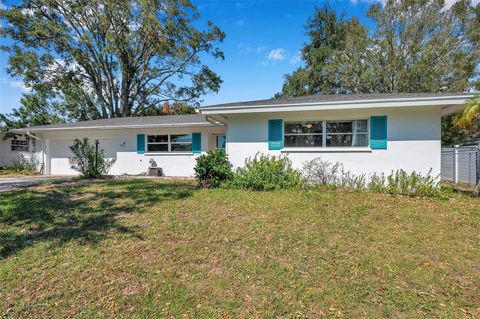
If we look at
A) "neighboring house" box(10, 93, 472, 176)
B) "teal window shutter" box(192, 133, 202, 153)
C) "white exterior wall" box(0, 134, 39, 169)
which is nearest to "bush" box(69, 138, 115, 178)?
"teal window shutter" box(192, 133, 202, 153)

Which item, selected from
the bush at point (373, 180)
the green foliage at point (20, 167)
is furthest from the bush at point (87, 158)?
the bush at point (373, 180)

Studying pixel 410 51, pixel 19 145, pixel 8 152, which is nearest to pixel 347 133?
pixel 410 51

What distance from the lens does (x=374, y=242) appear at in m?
3.95

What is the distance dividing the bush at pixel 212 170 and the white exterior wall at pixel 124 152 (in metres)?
3.78

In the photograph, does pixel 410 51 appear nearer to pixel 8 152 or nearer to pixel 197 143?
pixel 197 143

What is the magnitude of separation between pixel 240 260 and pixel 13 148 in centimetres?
2115

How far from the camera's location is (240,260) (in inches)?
136

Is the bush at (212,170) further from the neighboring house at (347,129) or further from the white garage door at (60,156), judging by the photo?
the white garage door at (60,156)

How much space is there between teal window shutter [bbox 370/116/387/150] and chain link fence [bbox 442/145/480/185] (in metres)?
3.25

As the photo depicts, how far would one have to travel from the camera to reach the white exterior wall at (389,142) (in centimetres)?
766

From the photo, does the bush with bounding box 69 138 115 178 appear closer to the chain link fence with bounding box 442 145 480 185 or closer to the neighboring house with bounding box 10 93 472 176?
the neighboring house with bounding box 10 93 472 176

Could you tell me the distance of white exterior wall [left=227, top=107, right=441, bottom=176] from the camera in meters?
7.66

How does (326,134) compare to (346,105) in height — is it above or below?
below

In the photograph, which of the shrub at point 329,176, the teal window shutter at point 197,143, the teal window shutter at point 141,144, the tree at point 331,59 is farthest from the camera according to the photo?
the tree at point 331,59
